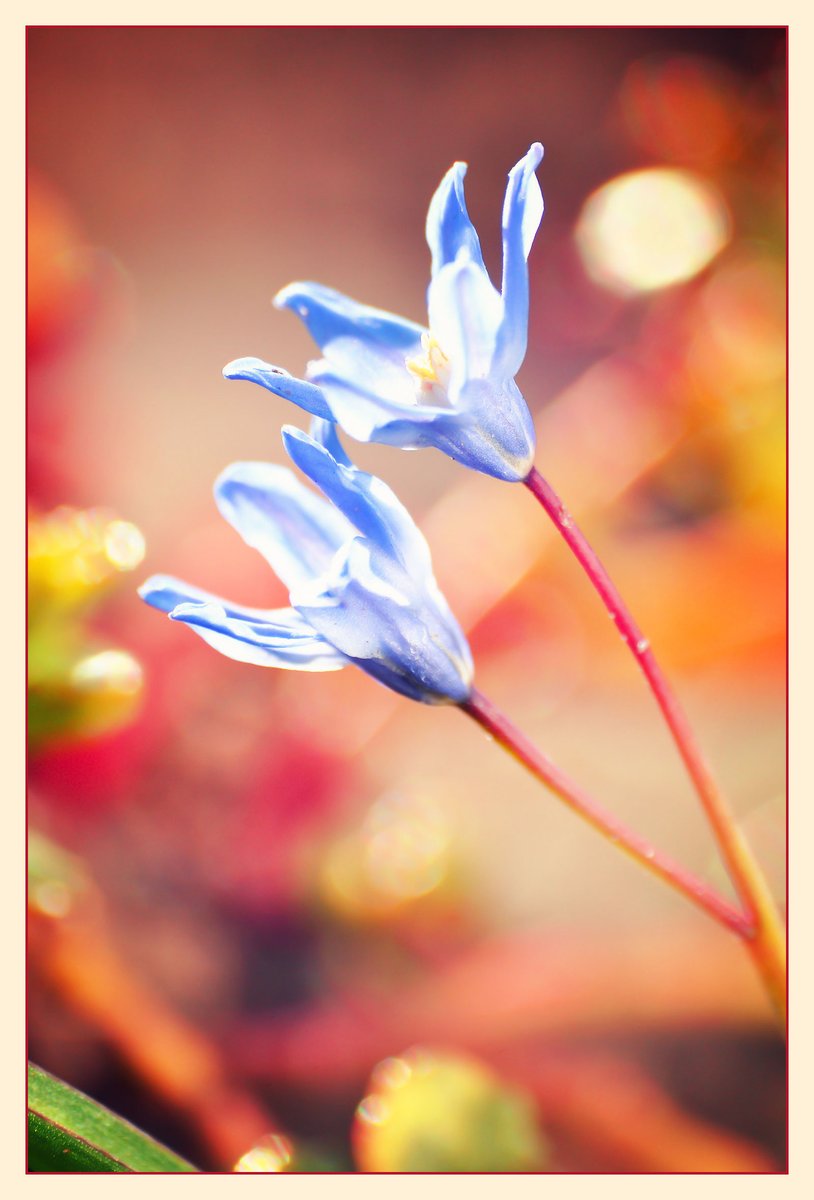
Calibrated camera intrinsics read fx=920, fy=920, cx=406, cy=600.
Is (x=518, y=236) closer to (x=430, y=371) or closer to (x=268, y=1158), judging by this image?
(x=430, y=371)

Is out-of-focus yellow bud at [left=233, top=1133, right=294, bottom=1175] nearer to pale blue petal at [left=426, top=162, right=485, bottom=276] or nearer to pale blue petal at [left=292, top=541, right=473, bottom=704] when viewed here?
pale blue petal at [left=292, top=541, right=473, bottom=704]

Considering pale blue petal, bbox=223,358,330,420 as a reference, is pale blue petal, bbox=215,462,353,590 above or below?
below

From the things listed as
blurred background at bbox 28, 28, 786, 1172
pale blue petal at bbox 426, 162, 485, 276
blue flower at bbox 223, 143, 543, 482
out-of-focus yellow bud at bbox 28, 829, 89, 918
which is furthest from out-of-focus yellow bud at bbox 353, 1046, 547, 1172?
pale blue petal at bbox 426, 162, 485, 276

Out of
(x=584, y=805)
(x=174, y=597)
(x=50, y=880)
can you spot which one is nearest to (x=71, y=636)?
(x=50, y=880)

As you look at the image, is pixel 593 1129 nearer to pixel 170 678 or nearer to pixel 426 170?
pixel 170 678

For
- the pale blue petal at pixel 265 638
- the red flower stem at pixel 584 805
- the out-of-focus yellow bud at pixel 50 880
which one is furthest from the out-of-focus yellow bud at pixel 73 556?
the red flower stem at pixel 584 805

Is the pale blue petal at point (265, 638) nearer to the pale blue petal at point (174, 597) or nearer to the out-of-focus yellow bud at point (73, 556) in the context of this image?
the pale blue petal at point (174, 597)
